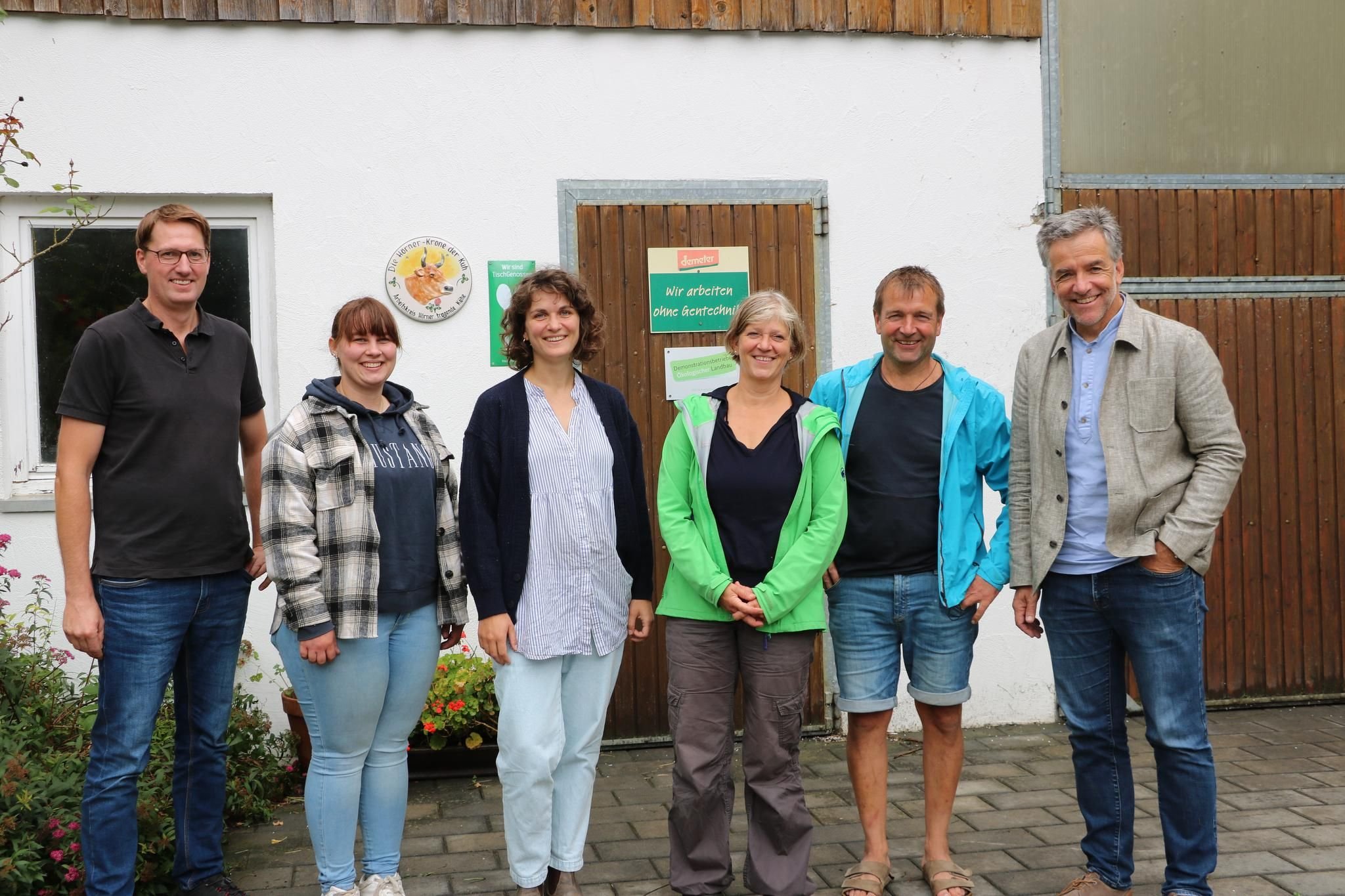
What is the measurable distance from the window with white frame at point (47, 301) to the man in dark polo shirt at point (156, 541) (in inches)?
74.2

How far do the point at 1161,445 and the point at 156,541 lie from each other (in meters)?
2.84

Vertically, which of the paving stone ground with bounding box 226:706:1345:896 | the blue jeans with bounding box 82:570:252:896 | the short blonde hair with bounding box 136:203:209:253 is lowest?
the paving stone ground with bounding box 226:706:1345:896

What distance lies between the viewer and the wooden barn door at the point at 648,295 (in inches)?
213

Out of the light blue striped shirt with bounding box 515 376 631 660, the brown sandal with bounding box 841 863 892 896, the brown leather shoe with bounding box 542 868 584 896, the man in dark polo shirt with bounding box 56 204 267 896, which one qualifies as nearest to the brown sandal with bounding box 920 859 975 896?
the brown sandal with bounding box 841 863 892 896

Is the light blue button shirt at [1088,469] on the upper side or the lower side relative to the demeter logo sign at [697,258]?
lower

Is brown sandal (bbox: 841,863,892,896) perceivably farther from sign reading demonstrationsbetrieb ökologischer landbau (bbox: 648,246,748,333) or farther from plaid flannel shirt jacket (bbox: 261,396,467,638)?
sign reading demonstrationsbetrieb ökologischer landbau (bbox: 648,246,748,333)

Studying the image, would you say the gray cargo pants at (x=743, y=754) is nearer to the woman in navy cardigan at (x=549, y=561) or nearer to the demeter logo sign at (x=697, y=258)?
the woman in navy cardigan at (x=549, y=561)

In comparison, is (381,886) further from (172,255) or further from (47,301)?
(47,301)

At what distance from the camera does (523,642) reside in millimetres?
3432

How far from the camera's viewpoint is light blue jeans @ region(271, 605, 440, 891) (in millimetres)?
3314

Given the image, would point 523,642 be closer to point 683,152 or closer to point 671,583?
point 671,583

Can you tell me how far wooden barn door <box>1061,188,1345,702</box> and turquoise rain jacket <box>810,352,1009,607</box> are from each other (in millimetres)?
2548

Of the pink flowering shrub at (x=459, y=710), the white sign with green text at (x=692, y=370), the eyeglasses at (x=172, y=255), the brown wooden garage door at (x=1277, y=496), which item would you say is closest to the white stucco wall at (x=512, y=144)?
the white sign with green text at (x=692, y=370)

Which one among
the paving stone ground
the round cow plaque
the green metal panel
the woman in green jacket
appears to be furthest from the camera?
the green metal panel
